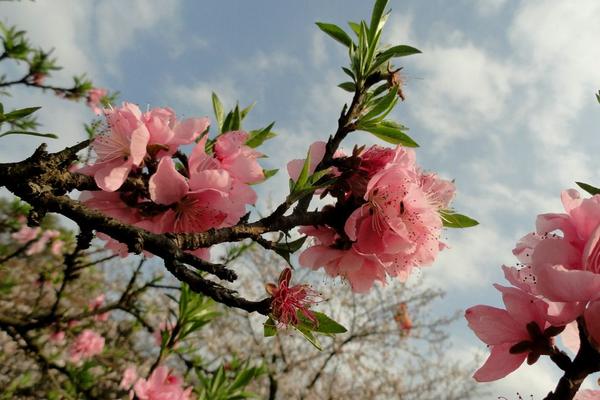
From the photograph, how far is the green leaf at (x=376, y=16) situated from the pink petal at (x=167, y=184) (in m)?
0.80

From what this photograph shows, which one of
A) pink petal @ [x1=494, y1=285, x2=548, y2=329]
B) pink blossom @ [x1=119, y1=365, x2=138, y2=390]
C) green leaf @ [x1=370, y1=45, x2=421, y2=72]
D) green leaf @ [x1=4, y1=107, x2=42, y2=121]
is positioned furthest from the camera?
pink blossom @ [x1=119, y1=365, x2=138, y2=390]

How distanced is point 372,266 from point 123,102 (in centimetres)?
84

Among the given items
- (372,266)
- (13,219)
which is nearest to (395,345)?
(13,219)

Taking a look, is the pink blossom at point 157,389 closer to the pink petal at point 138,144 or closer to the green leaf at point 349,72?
the pink petal at point 138,144

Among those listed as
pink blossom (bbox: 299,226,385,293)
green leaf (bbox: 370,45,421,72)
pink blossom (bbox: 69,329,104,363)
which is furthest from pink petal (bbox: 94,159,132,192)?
pink blossom (bbox: 69,329,104,363)

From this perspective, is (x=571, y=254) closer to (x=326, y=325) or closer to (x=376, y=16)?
(x=326, y=325)

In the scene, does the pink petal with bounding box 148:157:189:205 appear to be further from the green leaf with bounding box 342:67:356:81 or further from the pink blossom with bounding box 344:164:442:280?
the green leaf with bounding box 342:67:356:81

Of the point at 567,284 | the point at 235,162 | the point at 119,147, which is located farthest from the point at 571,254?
the point at 119,147

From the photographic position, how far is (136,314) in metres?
3.39

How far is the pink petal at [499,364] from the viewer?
3.33 feet

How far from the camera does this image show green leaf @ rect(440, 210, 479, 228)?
158cm

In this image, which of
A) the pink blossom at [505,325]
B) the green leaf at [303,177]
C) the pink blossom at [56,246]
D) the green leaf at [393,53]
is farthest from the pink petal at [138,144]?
the pink blossom at [56,246]

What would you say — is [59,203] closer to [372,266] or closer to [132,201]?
[132,201]

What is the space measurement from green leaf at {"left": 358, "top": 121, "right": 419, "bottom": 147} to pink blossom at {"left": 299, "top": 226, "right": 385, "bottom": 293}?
0.33 m
